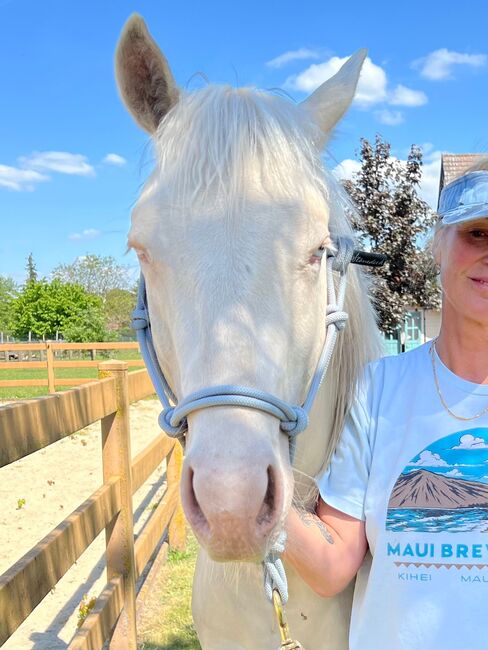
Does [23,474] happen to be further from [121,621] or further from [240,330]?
[240,330]

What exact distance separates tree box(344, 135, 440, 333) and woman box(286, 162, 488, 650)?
20.2ft

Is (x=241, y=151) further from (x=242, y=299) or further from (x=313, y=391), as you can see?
(x=313, y=391)

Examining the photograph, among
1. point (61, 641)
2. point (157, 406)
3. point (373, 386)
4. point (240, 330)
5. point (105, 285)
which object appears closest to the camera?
point (240, 330)

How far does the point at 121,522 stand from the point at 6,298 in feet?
224

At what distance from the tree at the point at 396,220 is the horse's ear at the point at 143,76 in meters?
6.25

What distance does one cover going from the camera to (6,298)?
6550 cm

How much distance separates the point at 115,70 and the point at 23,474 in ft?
21.9

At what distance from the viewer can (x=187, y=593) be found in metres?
4.31

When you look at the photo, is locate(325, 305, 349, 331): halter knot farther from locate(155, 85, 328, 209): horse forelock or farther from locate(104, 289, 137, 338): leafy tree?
locate(104, 289, 137, 338): leafy tree

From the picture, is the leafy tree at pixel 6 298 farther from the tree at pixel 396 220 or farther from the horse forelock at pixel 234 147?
the horse forelock at pixel 234 147

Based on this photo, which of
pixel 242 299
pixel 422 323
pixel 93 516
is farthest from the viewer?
pixel 422 323

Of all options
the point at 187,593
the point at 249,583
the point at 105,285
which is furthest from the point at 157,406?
the point at 105,285

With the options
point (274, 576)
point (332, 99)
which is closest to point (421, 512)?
point (274, 576)

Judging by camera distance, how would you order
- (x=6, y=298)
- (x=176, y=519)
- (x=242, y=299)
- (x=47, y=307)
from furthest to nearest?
(x=6, y=298) → (x=47, y=307) → (x=176, y=519) → (x=242, y=299)
